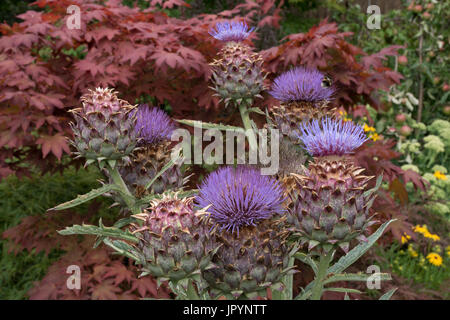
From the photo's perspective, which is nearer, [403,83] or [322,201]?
[322,201]

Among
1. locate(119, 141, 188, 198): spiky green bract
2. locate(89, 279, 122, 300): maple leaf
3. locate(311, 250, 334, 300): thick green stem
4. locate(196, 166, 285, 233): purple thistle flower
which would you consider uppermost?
locate(119, 141, 188, 198): spiky green bract

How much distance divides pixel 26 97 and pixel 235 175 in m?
1.51

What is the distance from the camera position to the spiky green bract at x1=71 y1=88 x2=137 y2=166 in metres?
1.33

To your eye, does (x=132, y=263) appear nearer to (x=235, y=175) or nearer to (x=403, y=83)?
(x=235, y=175)

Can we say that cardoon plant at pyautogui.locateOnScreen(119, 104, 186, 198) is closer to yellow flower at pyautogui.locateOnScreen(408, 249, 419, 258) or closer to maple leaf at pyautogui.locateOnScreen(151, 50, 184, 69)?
maple leaf at pyautogui.locateOnScreen(151, 50, 184, 69)

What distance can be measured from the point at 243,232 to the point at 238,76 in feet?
2.73

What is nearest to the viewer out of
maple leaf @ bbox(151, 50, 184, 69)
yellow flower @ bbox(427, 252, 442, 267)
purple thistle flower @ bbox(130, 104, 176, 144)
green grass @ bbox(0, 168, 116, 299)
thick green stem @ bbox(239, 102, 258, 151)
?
purple thistle flower @ bbox(130, 104, 176, 144)

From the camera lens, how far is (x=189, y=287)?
1101mm

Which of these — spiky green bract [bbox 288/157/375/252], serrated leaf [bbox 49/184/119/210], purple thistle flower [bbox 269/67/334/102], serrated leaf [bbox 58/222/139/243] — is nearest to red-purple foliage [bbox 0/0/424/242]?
purple thistle flower [bbox 269/67/334/102]

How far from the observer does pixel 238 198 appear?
107 centimetres

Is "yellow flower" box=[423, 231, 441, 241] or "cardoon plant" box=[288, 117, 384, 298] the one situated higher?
"cardoon plant" box=[288, 117, 384, 298]

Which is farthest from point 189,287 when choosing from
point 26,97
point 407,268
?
point 407,268

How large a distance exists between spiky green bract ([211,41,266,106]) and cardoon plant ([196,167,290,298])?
2.35 feet

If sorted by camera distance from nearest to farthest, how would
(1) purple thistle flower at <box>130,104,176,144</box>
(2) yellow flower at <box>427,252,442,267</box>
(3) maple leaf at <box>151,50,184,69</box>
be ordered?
(1) purple thistle flower at <box>130,104,176,144</box> < (3) maple leaf at <box>151,50,184,69</box> < (2) yellow flower at <box>427,252,442,267</box>
